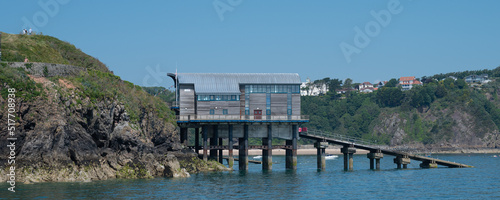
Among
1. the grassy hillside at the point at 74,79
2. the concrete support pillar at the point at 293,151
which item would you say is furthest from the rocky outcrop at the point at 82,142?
the concrete support pillar at the point at 293,151

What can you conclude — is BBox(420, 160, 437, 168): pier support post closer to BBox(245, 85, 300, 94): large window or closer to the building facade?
the building facade

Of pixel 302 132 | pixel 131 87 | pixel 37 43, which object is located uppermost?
pixel 37 43

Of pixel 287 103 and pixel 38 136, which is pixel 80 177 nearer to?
pixel 38 136

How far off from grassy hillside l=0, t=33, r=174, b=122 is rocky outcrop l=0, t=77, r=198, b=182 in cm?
93

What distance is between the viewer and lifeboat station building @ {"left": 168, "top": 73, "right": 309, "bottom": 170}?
314 ft

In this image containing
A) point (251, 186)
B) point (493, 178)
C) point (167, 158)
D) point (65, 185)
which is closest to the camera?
point (65, 185)

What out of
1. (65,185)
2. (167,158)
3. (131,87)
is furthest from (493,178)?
(65,185)

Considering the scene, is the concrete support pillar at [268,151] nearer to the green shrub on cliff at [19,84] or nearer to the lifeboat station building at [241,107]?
the lifeboat station building at [241,107]

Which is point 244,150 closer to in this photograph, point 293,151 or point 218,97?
point 293,151

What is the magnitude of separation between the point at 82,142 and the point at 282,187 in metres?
23.2

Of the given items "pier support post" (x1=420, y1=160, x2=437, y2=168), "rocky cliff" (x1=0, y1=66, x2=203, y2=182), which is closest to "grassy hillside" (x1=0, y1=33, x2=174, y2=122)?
"rocky cliff" (x1=0, y1=66, x2=203, y2=182)

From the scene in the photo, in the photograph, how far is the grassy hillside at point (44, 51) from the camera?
88.1 metres

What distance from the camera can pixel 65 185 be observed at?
2768 inches

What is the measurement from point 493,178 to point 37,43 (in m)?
66.1
